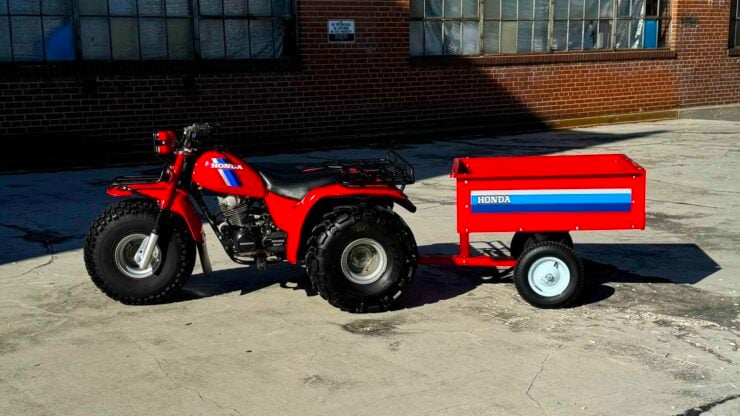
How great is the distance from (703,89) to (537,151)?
728 cm

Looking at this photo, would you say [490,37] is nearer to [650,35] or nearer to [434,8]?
[434,8]

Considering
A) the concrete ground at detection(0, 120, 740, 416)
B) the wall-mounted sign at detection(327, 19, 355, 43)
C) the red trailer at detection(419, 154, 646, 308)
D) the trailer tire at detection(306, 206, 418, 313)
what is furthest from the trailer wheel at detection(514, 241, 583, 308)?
the wall-mounted sign at detection(327, 19, 355, 43)

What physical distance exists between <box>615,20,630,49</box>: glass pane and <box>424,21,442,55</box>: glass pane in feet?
13.9

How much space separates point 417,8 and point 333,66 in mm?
1970

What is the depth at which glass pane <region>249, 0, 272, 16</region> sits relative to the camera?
13562mm

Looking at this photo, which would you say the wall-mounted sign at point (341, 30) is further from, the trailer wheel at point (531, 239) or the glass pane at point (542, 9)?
the trailer wheel at point (531, 239)

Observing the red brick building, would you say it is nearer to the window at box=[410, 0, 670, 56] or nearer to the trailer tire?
the window at box=[410, 0, 670, 56]

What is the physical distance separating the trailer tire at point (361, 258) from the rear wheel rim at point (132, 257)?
107 cm

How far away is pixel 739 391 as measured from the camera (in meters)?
4.70

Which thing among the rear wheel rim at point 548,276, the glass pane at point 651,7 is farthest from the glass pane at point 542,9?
the rear wheel rim at point 548,276

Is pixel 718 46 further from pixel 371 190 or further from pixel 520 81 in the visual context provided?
pixel 371 190

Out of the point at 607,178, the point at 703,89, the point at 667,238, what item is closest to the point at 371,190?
the point at 607,178

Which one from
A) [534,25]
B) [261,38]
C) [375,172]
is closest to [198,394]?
[375,172]

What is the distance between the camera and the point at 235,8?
13.4 metres
